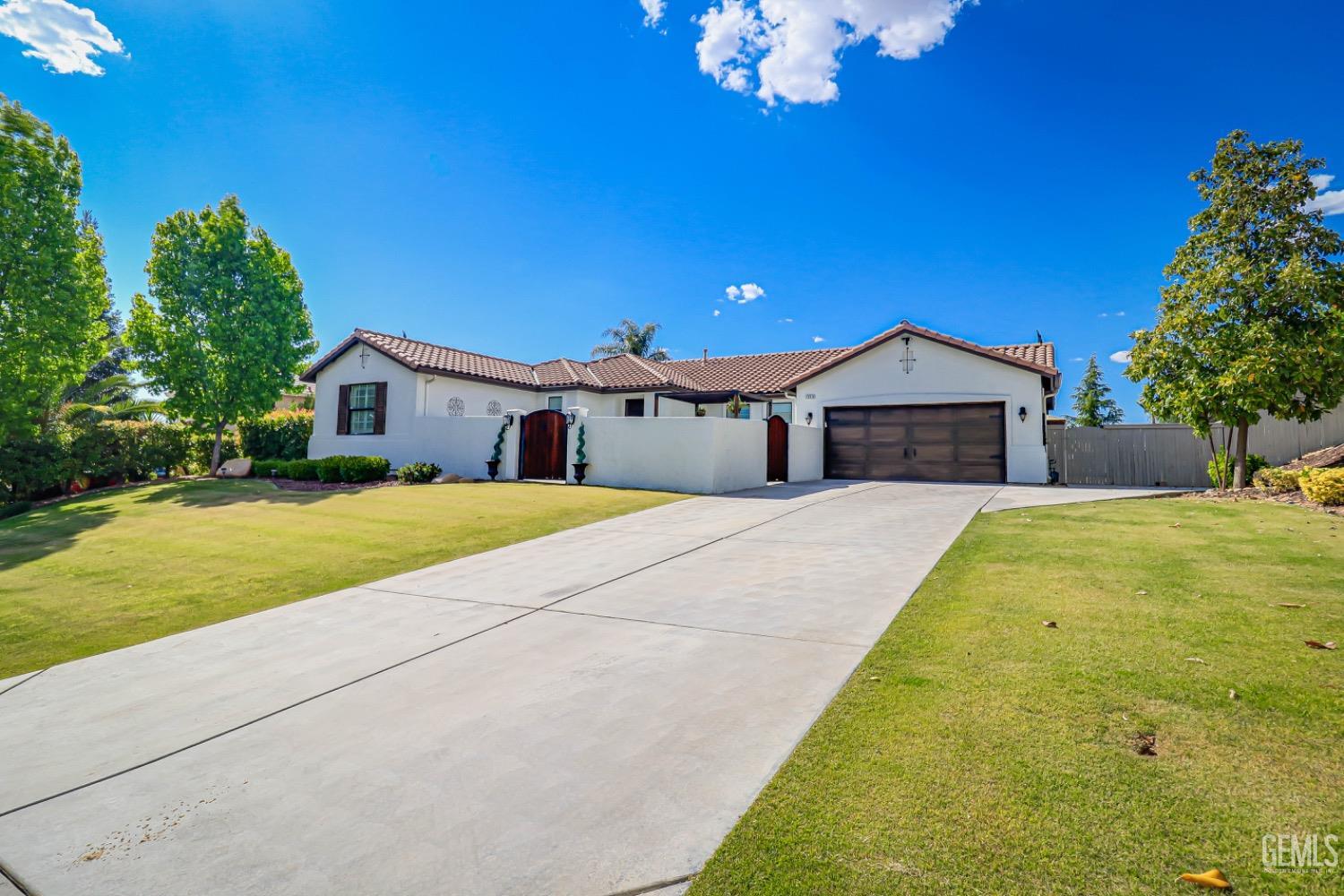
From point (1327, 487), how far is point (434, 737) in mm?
14264

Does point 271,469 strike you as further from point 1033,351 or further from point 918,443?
point 1033,351

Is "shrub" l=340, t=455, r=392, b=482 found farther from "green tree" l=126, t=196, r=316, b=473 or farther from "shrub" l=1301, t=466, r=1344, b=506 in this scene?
"shrub" l=1301, t=466, r=1344, b=506

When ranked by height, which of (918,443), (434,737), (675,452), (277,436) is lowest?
(434,737)

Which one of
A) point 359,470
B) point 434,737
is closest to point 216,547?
point 434,737

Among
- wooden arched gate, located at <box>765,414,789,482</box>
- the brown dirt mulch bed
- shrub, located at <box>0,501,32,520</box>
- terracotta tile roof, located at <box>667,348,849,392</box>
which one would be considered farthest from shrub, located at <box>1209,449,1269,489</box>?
shrub, located at <box>0,501,32,520</box>

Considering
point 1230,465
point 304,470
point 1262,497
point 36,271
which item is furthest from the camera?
point 304,470

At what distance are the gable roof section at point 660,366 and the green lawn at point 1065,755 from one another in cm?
1494

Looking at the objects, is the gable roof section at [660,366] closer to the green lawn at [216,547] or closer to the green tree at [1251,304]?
the green tree at [1251,304]

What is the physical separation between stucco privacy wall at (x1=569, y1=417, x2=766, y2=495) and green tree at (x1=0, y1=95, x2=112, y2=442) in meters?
13.4

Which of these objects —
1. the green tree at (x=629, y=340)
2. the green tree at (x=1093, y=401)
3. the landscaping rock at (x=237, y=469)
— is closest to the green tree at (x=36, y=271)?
the landscaping rock at (x=237, y=469)

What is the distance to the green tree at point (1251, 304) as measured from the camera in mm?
11891

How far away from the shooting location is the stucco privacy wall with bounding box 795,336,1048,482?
17.3 metres

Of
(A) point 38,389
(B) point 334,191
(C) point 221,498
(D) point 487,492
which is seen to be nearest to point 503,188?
(B) point 334,191

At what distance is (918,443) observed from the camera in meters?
18.6
